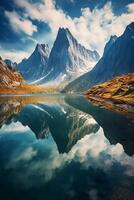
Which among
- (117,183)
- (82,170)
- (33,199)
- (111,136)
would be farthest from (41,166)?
(111,136)

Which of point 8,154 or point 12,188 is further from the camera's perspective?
point 8,154

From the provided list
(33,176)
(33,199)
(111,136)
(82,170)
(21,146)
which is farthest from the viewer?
(111,136)

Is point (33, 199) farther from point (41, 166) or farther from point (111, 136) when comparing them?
point (111, 136)

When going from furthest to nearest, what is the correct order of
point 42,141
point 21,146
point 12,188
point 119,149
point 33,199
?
point 42,141 < point 21,146 < point 119,149 < point 12,188 < point 33,199

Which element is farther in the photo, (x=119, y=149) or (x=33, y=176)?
(x=119, y=149)

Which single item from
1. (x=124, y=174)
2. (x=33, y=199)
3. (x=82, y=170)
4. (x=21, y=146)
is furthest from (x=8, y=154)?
(x=124, y=174)

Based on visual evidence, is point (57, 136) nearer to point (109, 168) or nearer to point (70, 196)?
point (109, 168)

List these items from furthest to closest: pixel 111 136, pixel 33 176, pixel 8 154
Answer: pixel 111 136, pixel 8 154, pixel 33 176

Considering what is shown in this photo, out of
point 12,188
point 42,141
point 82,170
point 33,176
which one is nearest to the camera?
point 12,188

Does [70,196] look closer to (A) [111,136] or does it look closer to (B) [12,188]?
(B) [12,188]
